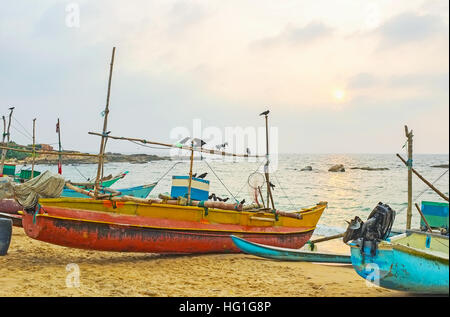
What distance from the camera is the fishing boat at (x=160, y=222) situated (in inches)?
389

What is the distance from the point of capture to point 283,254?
11.1 m

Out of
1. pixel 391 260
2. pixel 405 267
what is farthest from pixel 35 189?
pixel 405 267

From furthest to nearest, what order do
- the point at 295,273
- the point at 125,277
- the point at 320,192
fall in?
1. the point at 320,192
2. the point at 295,273
3. the point at 125,277

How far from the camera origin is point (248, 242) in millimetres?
10906

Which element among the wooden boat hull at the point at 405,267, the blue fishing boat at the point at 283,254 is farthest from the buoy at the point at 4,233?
the wooden boat hull at the point at 405,267

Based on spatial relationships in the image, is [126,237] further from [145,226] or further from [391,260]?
[391,260]

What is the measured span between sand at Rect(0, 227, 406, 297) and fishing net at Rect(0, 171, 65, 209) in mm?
1714

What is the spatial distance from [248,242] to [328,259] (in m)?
2.78

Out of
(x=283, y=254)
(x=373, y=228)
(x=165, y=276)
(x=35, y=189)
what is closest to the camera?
(x=373, y=228)

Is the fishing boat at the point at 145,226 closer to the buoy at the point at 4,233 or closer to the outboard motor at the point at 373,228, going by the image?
the buoy at the point at 4,233

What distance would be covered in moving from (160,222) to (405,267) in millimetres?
6712
